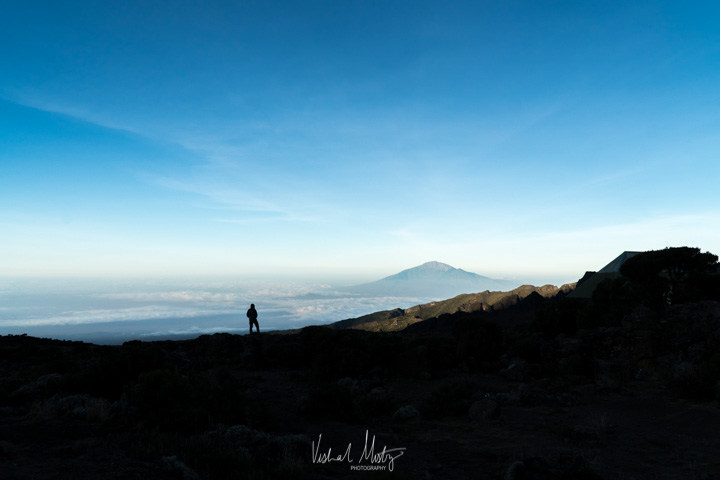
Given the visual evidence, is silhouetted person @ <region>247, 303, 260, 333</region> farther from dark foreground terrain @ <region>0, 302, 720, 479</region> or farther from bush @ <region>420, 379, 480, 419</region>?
bush @ <region>420, 379, 480, 419</region>

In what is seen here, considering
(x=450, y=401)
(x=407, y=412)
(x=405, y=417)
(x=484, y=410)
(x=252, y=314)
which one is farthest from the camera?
(x=252, y=314)

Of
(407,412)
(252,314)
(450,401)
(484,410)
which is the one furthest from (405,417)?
(252,314)

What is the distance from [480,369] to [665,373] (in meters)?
6.89

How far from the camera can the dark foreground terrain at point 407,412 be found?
5.98 metres

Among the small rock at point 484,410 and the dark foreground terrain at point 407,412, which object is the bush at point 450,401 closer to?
the dark foreground terrain at point 407,412

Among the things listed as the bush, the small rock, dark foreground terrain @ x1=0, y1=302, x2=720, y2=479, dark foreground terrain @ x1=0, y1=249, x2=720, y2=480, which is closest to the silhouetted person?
dark foreground terrain @ x1=0, y1=249, x2=720, y2=480

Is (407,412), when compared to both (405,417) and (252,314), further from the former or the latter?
(252,314)

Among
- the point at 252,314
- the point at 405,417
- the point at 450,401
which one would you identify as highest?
the point at 252,314

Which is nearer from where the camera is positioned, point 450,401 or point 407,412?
point 407,412

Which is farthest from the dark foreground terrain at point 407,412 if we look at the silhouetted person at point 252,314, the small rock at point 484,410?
the silhouetted person at point 252,314

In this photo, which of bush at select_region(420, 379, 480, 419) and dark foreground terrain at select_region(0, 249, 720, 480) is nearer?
dark foreground terrain at select_region(0, 249, 720, 480)

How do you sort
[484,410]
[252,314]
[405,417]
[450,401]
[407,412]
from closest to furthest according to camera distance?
1. [484,410]
2. [405,417]
3. [407,412]
4. [450,401]
5. [252,314]

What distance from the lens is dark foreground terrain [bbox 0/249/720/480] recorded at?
5977mm

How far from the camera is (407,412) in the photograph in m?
10.8
